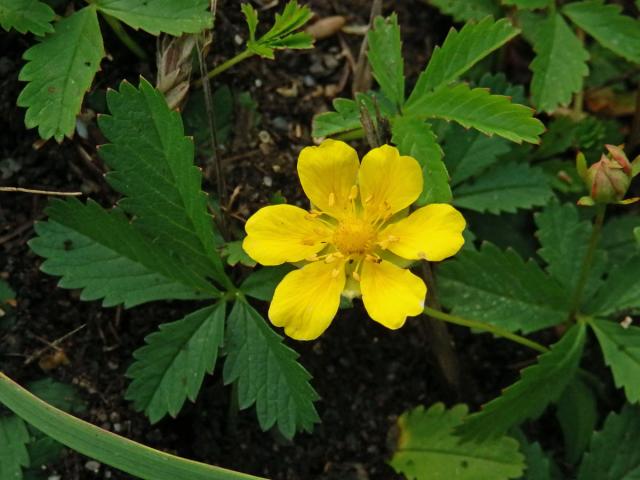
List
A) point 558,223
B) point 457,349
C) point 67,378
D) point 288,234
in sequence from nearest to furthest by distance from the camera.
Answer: point 288,234 < point 67,378 < point 558,223 < point 457,349

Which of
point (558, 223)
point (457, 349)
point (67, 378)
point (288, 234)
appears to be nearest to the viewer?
point (288, 234)

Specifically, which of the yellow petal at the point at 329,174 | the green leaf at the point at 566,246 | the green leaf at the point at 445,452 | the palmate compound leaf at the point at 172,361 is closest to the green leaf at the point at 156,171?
the palmate compound leaf at the point at 172,361

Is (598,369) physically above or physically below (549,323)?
below

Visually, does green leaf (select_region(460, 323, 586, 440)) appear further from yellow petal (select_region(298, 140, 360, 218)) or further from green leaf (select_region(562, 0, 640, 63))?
green leaf (select_region(562, 0, 640, 63))

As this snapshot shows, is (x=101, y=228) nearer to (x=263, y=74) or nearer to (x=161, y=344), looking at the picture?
(x=161, y=344)

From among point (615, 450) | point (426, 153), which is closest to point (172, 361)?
point (426, 153)

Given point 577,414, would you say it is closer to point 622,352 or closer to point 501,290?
point 622,352

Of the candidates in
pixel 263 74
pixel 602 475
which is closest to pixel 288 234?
pixel 263 74
